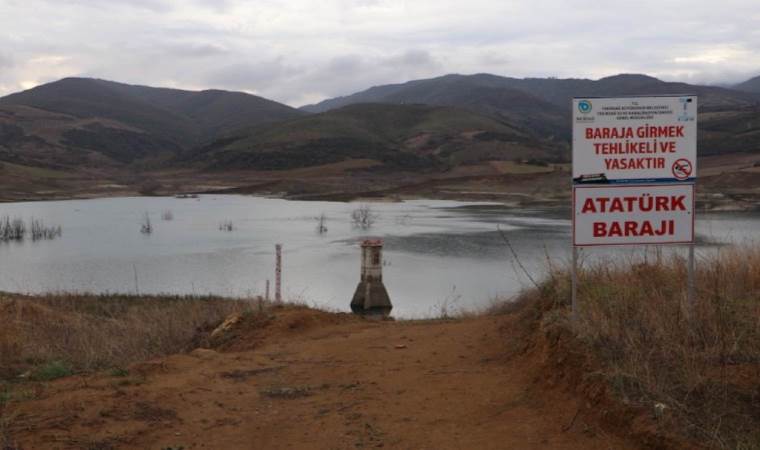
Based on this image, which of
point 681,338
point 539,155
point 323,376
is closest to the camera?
point 681,338

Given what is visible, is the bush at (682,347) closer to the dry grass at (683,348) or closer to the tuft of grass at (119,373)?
the dry grass at (683,348)

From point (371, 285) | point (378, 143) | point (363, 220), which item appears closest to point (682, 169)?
point (371, 285)

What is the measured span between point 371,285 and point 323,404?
1120 cm

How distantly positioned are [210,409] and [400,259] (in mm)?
22546

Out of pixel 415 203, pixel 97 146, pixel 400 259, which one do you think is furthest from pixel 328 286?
pixel 97 146

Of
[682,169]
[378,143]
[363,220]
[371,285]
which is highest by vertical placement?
[378,143]

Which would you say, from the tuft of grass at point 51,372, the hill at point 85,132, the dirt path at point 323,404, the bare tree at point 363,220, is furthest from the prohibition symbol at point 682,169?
the hill at point 85,132

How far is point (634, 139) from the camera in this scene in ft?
20.9

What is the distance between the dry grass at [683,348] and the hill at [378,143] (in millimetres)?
84279

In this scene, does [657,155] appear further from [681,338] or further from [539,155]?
[539,155]

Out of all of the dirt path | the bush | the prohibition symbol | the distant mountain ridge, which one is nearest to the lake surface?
the bush

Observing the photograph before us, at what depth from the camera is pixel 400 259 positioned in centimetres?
2827

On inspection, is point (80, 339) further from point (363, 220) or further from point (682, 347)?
point (363, 220)

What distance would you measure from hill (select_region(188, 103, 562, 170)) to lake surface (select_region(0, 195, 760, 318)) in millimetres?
42110
